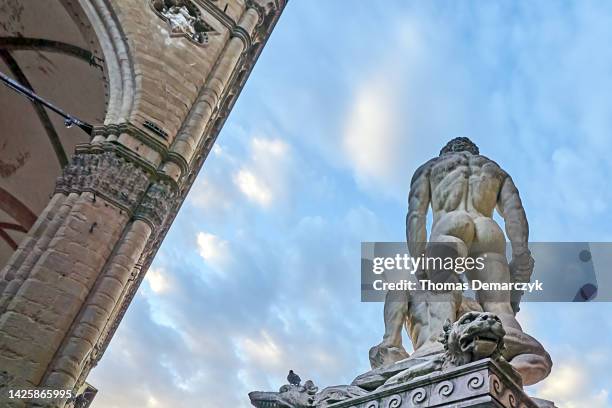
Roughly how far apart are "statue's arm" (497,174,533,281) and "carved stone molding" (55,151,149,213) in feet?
15.2

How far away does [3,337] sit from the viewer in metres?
5.26

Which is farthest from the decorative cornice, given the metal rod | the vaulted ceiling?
the vaulted ceiling

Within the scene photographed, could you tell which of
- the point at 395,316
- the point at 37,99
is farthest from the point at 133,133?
the point at 395,316

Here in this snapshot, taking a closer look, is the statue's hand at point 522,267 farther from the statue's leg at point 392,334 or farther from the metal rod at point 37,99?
the metal rod at point 37,99

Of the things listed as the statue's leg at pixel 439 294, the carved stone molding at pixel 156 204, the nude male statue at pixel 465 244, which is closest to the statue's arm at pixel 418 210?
the nude male statue at pixel 465 244

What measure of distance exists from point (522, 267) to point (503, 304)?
1.23 feet

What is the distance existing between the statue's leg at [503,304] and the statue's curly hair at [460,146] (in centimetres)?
80

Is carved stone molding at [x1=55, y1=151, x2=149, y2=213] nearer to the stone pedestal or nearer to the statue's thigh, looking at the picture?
the statue's thigh

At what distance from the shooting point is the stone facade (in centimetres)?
557

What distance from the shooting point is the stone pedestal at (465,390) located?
2041 millimetres

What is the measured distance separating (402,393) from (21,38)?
11.4m

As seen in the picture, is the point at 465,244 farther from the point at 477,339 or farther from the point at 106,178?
the point at 106,178

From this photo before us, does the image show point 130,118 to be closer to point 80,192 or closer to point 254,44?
point 80,192

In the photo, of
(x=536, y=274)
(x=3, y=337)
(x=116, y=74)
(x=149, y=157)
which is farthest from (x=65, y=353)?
(x=536, y=274)
